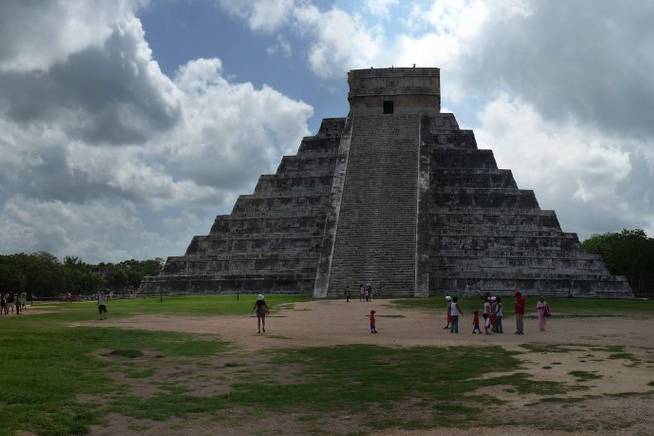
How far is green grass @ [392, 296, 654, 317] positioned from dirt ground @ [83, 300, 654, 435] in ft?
4.25

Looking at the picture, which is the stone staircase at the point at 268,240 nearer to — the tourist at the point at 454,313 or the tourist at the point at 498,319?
the tourist at the point at 454,313

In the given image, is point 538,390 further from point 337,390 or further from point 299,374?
point 299,374

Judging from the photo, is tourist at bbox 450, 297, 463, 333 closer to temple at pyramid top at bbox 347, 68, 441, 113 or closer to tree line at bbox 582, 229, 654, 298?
temple at pyramid top at bbox 347, 68, 441, 113

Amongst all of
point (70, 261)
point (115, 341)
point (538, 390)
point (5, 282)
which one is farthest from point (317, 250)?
point (70, 261)

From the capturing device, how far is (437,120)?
136ft

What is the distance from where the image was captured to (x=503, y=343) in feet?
52.4

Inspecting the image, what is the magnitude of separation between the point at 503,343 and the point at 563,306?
11502 millimetres

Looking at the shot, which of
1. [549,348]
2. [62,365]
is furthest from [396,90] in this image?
[62,365]

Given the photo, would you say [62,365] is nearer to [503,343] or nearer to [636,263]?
[503,343]

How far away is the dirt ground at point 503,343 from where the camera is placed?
8.36m

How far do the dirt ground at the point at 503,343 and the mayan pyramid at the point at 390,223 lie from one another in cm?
543

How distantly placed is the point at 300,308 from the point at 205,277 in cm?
1116

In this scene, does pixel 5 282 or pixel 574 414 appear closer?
pixel 574 414

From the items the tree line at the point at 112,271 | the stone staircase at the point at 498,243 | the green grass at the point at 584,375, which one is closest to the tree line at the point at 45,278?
the tree line at the point at 112,271
